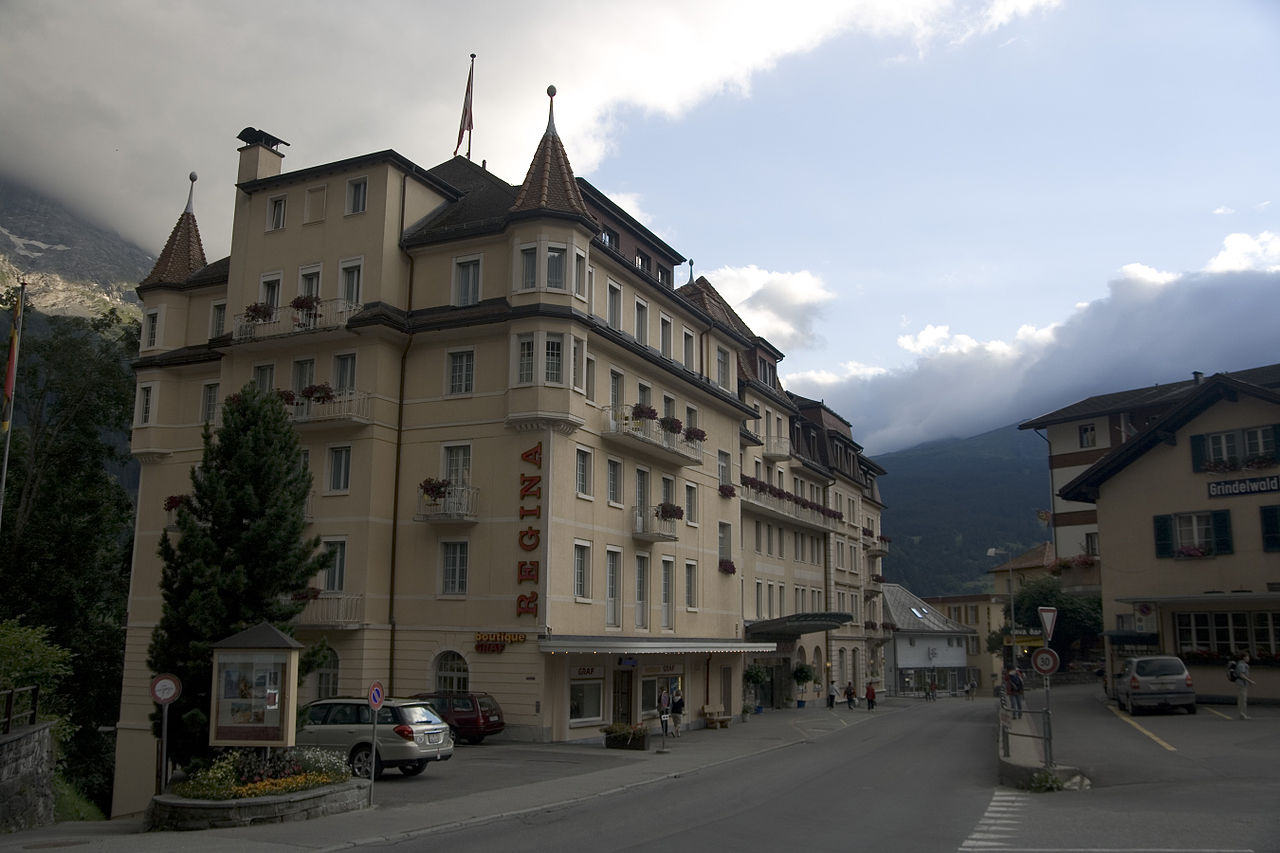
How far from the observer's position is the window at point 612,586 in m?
35.3

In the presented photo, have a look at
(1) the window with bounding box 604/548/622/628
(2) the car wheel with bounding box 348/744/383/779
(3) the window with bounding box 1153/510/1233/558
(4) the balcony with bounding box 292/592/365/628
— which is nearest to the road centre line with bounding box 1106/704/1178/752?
(3) the window with bounding box 1153/510/1233/558

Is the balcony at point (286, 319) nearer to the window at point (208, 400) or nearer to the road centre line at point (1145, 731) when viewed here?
the window at point (208, 400)

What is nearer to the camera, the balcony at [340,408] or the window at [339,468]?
the balcony at [340,408]

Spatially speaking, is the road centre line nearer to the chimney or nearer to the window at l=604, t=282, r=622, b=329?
the window at l=604, t=282, r=622, b=329

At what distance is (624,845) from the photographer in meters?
14.0

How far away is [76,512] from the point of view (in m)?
49.4

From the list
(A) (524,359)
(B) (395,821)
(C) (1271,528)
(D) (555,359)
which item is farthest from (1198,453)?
(B) (395,821)

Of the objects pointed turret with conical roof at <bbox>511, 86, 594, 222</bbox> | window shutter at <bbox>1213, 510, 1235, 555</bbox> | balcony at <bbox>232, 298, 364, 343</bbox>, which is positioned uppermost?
pointed turret with conical roof at <bbox>511, 86, 594, 222</bbox>

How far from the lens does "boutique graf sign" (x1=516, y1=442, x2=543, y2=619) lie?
31922 mm

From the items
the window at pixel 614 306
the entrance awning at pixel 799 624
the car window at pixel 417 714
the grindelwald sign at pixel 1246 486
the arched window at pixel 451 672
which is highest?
the window at pixel 614 306

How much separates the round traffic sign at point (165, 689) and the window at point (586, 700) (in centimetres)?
1526

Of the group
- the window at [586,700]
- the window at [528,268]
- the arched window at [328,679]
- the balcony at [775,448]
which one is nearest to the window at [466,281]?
the window at [528,268]

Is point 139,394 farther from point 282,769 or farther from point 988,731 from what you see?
point 988,731

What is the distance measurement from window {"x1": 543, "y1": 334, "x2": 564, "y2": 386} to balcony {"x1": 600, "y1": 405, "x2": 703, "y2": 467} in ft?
9.51
